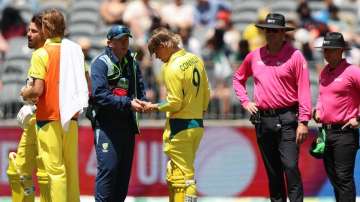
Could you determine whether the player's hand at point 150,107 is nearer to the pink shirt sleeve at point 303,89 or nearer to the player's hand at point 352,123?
the pink shirt sleeve at point 303,89

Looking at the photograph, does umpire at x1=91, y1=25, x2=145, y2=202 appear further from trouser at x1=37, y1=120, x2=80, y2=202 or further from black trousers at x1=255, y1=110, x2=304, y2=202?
black trousers at x1=255, y1=110, x2=304, y2=202

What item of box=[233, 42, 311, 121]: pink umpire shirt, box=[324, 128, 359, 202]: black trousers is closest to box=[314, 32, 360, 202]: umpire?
box=[324, 128, 359, 202]: black trousers

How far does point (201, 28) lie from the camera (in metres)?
18.2

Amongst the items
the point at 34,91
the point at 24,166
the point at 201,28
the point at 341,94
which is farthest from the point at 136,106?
the point at 201,28

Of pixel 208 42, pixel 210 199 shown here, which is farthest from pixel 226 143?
pixel 208 42

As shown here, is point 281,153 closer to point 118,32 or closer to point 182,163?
point 182,163

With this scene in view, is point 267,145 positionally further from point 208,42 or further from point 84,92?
point 208,42

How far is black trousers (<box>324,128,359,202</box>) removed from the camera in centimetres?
1122

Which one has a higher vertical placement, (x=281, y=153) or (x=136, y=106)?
(x=136, y=106)

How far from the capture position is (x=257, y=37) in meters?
17.0

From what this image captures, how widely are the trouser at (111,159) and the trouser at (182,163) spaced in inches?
19.3

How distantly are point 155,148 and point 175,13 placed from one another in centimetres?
421

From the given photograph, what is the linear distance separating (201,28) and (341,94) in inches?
284

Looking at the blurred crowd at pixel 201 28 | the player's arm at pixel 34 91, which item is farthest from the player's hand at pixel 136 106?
the blurred crowd at pixel 201 28
